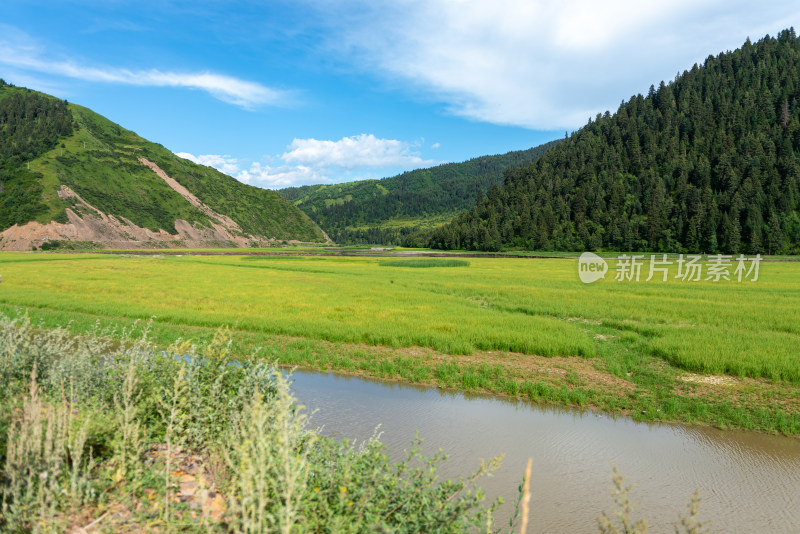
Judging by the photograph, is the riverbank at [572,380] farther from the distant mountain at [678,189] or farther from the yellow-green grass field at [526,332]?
the distant mountain at [678,189]

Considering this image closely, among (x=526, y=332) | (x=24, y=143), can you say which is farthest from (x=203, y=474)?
(x=24, y=143)

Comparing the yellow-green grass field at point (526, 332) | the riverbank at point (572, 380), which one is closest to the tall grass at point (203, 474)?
the riverbank at point (572, 380)

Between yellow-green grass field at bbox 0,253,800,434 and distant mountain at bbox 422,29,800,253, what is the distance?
11610 centimetres

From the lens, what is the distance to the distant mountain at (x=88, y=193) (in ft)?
398

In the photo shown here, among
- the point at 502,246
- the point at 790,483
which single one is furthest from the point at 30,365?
the point at 502,246

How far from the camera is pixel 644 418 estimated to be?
12.7 metres

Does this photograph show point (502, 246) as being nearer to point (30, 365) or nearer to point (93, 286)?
point (93, 286)

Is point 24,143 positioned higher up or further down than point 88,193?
higher up

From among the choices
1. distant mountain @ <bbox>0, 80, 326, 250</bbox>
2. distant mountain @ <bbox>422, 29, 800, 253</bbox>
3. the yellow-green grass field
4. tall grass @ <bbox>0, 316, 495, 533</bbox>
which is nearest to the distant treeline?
distant mountain @ <bbox>0, 80, 326, 250</bbox>

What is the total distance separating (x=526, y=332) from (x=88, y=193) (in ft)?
541

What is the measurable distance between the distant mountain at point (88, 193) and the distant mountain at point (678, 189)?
10253 centimetres

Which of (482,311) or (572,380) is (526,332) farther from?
(482,311)

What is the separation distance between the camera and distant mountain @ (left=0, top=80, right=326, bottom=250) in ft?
398

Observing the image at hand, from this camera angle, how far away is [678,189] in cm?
16362
